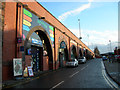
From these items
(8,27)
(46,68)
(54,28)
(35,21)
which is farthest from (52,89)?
(54,28)

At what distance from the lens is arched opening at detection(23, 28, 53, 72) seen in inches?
586

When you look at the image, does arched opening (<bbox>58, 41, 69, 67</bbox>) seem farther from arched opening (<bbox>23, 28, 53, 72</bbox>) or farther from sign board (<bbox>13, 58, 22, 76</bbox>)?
sign board (<bbox>13, 58, 22, 76</bbox>)

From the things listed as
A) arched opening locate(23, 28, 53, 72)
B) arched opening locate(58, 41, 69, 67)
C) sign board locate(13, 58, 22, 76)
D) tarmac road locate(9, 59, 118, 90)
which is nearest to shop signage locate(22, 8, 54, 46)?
arched opening locate(23, 28, 53, 72)

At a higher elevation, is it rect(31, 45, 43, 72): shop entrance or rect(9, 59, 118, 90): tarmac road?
rect(31, 45, 43, 72): shop entrance

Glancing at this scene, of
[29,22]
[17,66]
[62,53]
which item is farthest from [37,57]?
[62,53]

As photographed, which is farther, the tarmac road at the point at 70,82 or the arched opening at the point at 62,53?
the arched opening at the point at 62,53

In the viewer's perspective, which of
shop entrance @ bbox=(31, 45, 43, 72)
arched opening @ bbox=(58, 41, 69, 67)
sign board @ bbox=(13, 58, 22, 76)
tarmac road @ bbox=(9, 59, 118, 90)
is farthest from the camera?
arched opening @ bbox=(58, 41, 69, 67)

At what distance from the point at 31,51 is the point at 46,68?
4805 mm

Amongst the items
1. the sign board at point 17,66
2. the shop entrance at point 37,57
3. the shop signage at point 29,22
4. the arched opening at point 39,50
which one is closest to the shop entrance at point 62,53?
the arched opening at point 39,50

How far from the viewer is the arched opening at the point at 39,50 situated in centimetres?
1488

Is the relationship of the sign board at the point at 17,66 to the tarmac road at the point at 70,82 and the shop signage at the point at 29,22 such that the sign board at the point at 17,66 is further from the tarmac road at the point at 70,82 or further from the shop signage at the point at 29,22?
the shop signage at the point at 29,22

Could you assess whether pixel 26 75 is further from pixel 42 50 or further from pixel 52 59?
pixel 52 59

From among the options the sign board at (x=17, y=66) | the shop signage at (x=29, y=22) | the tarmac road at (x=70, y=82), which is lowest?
the tarmac road at (x=70, y=82)

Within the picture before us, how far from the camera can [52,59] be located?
19672mm
